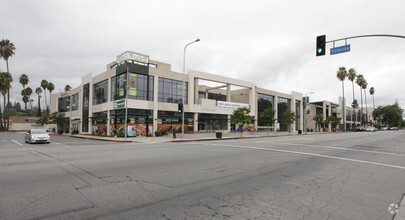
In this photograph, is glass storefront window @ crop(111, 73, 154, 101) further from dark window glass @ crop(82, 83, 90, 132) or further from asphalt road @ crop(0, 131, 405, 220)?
asphalt road @ crop(0, 131, 405, 220)

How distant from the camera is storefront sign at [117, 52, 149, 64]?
3497 centimetres

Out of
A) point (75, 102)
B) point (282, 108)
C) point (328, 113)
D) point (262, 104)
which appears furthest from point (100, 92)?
point (328, 113)

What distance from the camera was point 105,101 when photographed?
1577 inches

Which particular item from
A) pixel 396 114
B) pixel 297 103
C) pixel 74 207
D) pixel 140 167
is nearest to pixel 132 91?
pixel 140 167

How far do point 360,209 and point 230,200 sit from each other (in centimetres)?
257

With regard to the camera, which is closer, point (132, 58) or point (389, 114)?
point (132, 58)

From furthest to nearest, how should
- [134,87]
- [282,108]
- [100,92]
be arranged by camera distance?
[282,108]
[100,92]
[134,87]

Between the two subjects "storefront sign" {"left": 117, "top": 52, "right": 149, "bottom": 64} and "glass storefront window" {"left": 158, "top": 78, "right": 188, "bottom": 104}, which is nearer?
"storefront sign" {"left": 117, "top": 52, "right": 149, "bottom": 64}

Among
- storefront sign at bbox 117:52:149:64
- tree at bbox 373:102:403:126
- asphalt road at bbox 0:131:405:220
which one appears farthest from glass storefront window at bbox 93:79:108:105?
tree at bbox 373:102:403:126

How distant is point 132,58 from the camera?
3519 cm

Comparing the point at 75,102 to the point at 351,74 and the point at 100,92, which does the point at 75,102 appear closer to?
the point at 100,92

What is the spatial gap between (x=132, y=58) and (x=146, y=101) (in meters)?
7.19

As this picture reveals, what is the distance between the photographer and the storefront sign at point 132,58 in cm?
3497

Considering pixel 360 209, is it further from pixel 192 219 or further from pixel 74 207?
pixel 74 207
